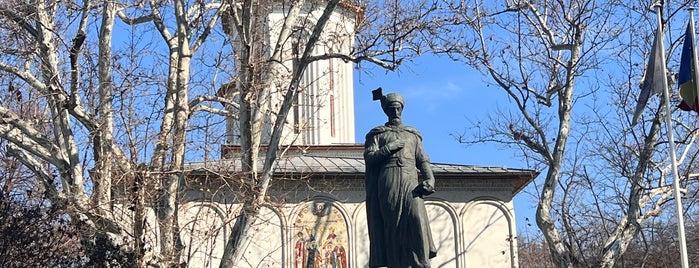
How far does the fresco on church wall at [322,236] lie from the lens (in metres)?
21.9

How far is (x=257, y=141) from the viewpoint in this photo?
47.4ft

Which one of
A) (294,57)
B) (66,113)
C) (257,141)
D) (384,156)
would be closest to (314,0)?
(294,57)

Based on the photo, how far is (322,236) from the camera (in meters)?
22.1

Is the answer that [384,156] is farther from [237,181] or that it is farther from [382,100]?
[237,181]

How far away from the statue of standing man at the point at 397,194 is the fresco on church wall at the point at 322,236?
10.3m

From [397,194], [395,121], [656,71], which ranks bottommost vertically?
[397,194]

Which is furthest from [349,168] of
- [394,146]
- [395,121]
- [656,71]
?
[394,146]

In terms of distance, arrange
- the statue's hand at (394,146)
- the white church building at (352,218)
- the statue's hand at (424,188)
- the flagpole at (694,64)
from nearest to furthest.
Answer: the statue's hand at (424,188), the statue's hand at (394,146), the flagpole at (694,64), the white church building at (352,218)

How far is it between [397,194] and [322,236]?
11.0 m

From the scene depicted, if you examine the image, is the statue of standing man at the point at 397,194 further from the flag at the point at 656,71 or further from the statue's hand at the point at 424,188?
the flag at the point at 656,71

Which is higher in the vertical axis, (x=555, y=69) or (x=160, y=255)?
(x=555, y=69)

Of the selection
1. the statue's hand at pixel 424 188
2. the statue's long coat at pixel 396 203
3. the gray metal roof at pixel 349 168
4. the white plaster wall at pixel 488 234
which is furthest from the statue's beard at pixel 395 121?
the white plaster wall at pixel 488 234

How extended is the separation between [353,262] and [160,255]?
29.0 feet

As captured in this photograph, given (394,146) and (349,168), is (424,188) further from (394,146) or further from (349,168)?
(349,168)
